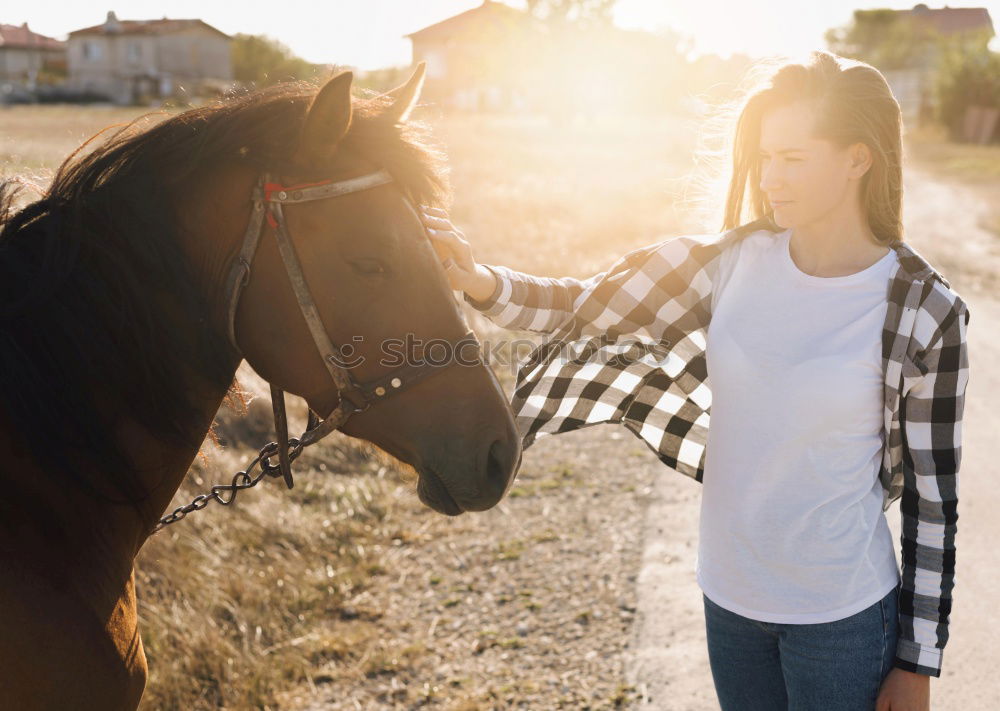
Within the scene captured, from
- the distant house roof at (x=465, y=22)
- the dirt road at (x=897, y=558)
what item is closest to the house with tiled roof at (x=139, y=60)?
the distant house roof at (x=465, y=22)

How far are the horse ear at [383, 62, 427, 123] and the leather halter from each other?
0.18 m

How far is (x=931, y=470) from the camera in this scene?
5.54 ft

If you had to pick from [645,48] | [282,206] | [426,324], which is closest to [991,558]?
[426,324]

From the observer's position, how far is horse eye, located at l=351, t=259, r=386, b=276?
1.80 m

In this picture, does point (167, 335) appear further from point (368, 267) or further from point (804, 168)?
point (804, 168)

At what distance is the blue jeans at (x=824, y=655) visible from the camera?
1748mm

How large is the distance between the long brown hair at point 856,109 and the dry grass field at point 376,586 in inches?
27.3

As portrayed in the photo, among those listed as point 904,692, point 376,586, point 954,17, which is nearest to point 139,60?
point 376,586

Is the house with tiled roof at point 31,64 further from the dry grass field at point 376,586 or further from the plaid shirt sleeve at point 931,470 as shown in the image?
the plaid shirt sleeve at point 931,470

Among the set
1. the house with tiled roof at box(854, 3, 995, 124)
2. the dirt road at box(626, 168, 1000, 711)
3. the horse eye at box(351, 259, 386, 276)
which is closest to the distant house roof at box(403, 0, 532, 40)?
the dirt road at box(626, 168, 1000, 711)

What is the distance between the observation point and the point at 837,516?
178cm

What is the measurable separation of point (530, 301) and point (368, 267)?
670mm

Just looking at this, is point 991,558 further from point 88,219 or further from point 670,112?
point 670,112

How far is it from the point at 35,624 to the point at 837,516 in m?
1.72
